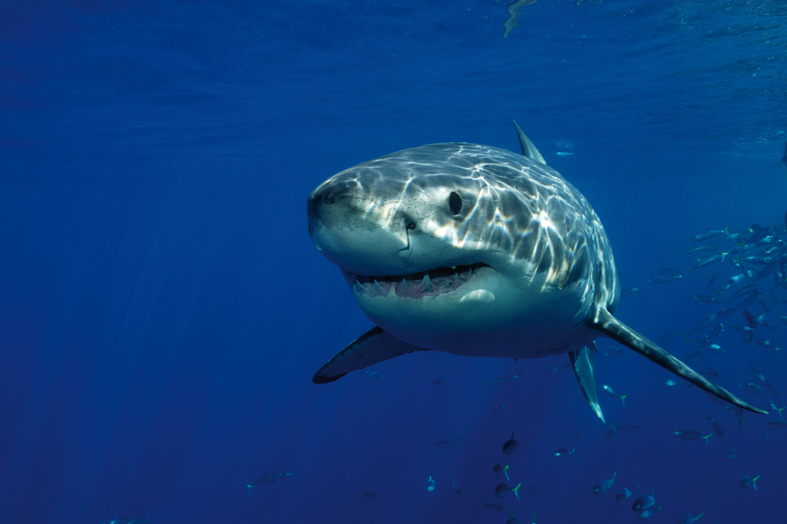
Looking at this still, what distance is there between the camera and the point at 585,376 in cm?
484

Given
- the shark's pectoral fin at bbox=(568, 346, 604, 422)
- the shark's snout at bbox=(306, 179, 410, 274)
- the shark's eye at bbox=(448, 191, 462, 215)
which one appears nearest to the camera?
the shark's snout at bbox=(306, 179, 410, 274)

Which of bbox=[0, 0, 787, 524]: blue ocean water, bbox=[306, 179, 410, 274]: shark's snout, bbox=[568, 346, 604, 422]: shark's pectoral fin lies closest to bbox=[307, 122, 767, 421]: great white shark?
bbox=[306, 179, 410, 274]: shark's snout

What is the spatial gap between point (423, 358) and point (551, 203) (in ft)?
86.1

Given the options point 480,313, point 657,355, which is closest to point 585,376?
point 657,355

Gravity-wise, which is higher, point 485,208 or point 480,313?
point 485,208

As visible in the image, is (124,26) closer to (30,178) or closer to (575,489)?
(575,489)

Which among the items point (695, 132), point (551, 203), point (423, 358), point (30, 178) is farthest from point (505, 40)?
point (30, 178)

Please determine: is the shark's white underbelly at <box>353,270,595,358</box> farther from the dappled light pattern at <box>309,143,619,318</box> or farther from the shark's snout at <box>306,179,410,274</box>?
the shark's snout at <box>306,179,410,274</box>

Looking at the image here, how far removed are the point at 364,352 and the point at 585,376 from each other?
254 cm

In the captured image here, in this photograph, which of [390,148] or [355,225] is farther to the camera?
[390,148]

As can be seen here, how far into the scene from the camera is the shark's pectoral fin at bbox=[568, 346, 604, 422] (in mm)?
4678

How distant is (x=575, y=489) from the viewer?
1839 cm

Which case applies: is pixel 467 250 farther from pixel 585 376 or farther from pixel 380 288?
pixel 585 376

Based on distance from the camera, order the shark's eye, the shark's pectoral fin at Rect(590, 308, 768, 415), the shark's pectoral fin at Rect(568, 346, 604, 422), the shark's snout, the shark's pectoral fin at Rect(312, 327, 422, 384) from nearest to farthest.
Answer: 1. the shark's snout
2. the shark's eye
3. the shark's pectoral fin at Rect(590, 308, 768, 415)
4. the shark's pectoral fin at Rect(312, 327, 422, 384)
5. the shark's pectoral fin at Rect(568, 346, 604, 422)
